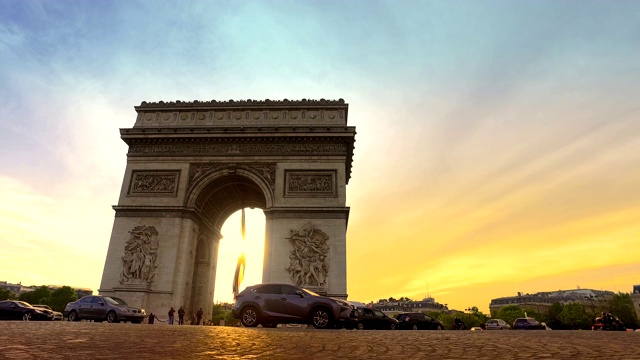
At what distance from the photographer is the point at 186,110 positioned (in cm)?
2603

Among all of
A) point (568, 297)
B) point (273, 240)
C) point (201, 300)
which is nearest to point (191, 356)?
point (273, 240)

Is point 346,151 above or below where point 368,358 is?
above

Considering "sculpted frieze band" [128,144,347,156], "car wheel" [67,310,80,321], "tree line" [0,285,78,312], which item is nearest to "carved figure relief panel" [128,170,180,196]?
→ "sculpted frieze band" [128,144,347,156]

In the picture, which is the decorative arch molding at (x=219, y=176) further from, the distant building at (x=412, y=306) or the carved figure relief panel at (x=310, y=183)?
the distant building at (x=412, y=306)

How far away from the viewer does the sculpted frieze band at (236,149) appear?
2430 cm

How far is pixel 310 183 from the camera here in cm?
2356

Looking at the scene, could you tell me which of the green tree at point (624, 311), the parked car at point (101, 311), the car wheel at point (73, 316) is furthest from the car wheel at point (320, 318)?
the green tree at point (624, 311)

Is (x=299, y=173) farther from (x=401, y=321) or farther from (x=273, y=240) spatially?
(x=401, y=321)

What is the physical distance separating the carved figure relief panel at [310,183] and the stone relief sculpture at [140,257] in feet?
27.1

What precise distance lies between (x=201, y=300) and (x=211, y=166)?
9.12 m

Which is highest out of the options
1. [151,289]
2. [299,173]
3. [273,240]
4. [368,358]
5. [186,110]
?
[186,110]

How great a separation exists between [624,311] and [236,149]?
88778 millimetres

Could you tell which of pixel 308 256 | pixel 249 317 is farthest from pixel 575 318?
pixel 249 317

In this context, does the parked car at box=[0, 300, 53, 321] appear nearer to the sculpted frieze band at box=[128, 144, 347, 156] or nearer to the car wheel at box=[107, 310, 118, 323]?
the car wheel at box=[107, 310, 118, 323]
